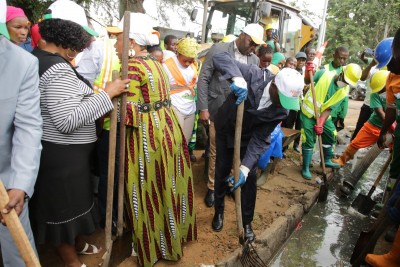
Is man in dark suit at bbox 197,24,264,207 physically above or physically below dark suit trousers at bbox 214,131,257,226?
above

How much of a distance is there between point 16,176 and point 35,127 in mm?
252

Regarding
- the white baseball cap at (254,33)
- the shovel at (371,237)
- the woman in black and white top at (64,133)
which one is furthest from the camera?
the white baseball cap at (254,33)

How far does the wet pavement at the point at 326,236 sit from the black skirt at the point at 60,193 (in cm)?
196

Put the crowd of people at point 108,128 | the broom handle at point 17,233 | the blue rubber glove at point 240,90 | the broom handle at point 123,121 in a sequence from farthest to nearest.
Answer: the blue rubber glove at point 240,90 → the broom handle at point 123,121 → the crowd of people at point 108,128 → the broom handle at point 17,233

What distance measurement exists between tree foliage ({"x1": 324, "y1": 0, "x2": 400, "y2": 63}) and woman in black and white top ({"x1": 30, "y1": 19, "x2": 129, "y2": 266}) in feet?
71.8

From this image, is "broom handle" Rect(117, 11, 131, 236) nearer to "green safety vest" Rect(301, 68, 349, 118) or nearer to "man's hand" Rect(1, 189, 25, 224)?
"man's hand" Rect(1, 189, 25, 224)

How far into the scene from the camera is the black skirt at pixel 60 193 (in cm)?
188

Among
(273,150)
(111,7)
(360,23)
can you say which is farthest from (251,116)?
(360,23)

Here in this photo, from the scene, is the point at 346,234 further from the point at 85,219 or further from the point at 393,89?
the point at 85,219

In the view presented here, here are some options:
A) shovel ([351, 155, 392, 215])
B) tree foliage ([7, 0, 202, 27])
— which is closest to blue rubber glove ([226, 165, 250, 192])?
shovel ([351, 155, 392, 215])

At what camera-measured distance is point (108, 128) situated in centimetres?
247

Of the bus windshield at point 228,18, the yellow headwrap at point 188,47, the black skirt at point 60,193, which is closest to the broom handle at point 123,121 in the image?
the black skirt at point 60,193

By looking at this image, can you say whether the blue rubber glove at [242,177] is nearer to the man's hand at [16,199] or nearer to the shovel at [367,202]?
the man's hand at [16,199]

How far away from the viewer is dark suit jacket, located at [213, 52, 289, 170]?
2588 mm
